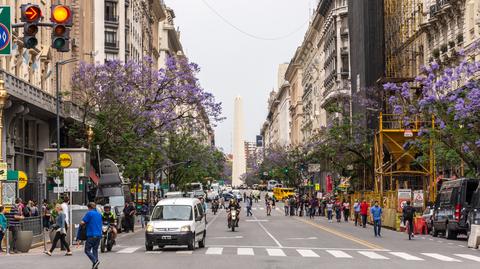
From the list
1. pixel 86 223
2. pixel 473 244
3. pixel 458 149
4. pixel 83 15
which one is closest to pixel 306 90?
pixel 83 15

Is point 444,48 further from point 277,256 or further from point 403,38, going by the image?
point 277,256

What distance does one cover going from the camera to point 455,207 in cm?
4106

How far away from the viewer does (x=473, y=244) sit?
34.2m

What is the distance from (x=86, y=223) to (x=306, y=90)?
134 m

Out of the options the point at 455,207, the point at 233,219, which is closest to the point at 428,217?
the point at 455,207

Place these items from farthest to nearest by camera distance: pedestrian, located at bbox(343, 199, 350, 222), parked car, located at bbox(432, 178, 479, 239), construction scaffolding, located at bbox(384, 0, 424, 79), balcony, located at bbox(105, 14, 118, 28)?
balcony, located at bbox(105, 14, 118, 28) < construction scaffolding, located at bbox(384, 0, 424, 79) < pedestrian, located at bbox(343, 199, 350, 222) < parked car, located at bbox(432, 178, 479, 239)

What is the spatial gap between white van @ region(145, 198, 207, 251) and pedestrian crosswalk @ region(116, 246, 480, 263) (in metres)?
0.40

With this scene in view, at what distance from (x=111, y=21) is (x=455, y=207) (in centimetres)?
5898

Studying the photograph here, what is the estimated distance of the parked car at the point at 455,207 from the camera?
40.7 m

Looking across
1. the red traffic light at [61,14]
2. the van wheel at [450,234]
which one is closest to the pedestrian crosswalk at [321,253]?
the van wheel at [450,234]

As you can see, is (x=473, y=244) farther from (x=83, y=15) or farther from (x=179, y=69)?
(x=83, y=15)

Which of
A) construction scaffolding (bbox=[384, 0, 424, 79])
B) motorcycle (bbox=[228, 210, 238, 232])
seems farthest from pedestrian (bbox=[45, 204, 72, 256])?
construction scaffolding (bbox=[384, 0, 424, 79])

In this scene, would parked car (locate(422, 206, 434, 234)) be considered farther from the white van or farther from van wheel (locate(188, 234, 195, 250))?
van wheel (locate(188, 234, 195, 250))

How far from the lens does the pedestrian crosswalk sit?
90.0ft
